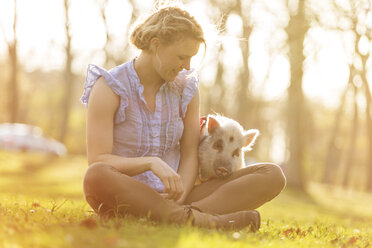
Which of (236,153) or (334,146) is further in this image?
(334,146)

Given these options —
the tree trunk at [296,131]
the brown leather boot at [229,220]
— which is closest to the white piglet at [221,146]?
the brown leather boot at [229,220]

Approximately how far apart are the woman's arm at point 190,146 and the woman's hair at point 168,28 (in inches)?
31.7

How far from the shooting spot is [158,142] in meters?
4.96

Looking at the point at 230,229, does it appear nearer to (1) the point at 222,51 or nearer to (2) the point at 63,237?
(2) the point at 63,237

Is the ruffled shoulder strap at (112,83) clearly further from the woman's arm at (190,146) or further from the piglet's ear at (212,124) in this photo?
the piglet's ear at (212,124)

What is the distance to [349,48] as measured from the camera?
25.1 m

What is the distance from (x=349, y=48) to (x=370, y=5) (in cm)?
828

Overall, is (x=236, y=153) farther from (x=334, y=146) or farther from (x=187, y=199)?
(x=334, y=146)

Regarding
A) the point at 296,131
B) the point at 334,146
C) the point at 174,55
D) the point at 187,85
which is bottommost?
the point at 334,146

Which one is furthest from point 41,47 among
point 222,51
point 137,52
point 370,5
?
point 137,52

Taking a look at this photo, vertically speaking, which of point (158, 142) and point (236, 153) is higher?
point (158, 142)

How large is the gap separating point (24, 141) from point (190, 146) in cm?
2742

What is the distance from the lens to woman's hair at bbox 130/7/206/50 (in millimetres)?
4582

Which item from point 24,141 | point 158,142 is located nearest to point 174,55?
point 158,142
